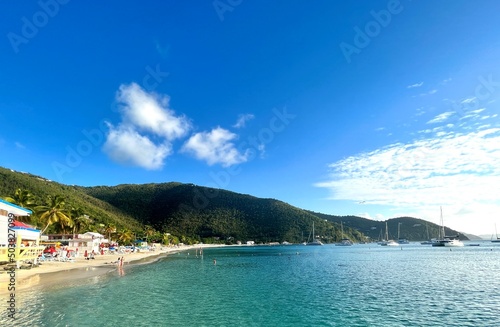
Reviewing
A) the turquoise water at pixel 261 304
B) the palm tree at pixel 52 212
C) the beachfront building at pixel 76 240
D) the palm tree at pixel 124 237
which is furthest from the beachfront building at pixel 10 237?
the palm tree at pixel 124 237

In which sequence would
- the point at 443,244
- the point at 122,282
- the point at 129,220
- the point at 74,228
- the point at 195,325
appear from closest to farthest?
the point at 195,325 < the point at 122,282 < the point at 74,228 < the point at 443,244 < the point at 129,220

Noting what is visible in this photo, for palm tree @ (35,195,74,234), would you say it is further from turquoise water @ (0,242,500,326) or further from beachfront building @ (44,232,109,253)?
turquoise water @ (0,242,500,326)

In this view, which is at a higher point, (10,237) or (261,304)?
(10,237)

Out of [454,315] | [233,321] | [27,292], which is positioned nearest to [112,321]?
[233,321]

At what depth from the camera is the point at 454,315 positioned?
20797mm

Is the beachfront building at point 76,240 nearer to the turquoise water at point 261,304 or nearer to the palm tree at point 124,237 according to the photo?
the turquoise water at point 261,304

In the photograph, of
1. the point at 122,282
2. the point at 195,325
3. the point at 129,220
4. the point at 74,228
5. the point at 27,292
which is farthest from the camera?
the point at 129,220

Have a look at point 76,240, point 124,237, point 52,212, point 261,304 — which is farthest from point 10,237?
point 124,237

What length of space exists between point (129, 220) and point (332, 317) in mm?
162989

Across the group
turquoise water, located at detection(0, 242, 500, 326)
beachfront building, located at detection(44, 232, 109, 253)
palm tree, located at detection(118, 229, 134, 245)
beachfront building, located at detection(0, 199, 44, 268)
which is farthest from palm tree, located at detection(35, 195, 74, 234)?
palm tree, located at detection(118, 229, 134, 245)

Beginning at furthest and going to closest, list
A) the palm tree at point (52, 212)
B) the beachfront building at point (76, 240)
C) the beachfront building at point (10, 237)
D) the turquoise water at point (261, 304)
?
the beachfront building at point (76, 240)
the palm tree at point (52, 212)
the beachfront building at point (10, 237)
the turquoise water at point (261, 304)

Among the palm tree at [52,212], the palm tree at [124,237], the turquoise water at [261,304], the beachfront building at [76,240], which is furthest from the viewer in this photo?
the palm tree at [124,237]

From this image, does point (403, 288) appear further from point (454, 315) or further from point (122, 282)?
point (122, 282)

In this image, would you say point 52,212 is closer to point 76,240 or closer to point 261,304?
point 76,240
